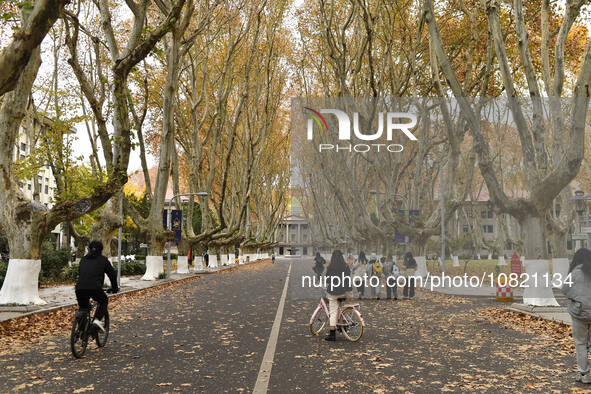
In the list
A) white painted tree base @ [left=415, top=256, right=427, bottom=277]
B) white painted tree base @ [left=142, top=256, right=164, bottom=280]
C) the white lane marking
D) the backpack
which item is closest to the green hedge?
white painted tree base @ [left=142, top=256, right=164, bottom=280]

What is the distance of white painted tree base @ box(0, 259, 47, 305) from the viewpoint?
14.1 metres

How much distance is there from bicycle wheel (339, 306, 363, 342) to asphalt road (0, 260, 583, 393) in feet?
0.86

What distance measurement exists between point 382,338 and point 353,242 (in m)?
39.0

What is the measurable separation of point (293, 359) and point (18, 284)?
936 cm

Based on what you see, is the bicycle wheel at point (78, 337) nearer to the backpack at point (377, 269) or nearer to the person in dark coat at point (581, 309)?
the person in dark coat at point (581, 309)

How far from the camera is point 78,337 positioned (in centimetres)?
815

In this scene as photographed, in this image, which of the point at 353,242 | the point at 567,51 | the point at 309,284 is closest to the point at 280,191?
the point at 353,242

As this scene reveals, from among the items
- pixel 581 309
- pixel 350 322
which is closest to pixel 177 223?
pixel 350 322

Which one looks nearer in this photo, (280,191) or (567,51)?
(567,51)

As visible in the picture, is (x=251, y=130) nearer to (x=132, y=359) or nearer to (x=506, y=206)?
(x=506, y=206)

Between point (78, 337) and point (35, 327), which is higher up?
point (78, 337)

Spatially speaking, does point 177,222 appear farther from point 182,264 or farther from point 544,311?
point 544,311

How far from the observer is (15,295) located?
14.2 m

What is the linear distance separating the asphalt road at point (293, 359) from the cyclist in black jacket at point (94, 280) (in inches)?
28.7
